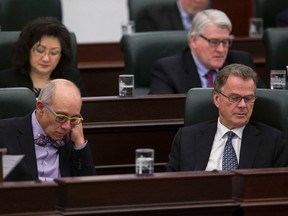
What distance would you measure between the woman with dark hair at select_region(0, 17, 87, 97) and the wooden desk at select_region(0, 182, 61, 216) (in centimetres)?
194

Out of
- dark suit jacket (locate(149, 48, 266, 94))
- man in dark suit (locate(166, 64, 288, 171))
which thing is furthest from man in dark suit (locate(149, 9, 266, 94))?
man in dark suit (locate(166, 64, 288, 171))

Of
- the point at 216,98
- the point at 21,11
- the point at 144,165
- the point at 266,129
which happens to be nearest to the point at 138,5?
the point at 21,11

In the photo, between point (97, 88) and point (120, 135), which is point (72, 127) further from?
point (97, 88)

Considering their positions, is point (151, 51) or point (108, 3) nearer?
point (151, 51)

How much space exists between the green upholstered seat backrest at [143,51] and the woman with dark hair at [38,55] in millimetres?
521

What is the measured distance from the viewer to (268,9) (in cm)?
769

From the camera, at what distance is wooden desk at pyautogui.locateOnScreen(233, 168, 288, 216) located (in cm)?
396

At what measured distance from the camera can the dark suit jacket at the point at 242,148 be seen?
4.74 metres

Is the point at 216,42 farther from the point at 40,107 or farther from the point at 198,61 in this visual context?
the point at 40,107

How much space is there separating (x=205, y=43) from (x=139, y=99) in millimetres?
794

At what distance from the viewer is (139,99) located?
17.6 feet

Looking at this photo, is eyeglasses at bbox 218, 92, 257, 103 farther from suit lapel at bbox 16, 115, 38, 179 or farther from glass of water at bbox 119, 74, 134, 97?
suit lapel at bbox 16, 115, 38, 179

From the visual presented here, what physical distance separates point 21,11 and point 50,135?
2.60 meters

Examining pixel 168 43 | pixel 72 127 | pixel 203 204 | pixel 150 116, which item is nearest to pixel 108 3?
pixel 168 43
